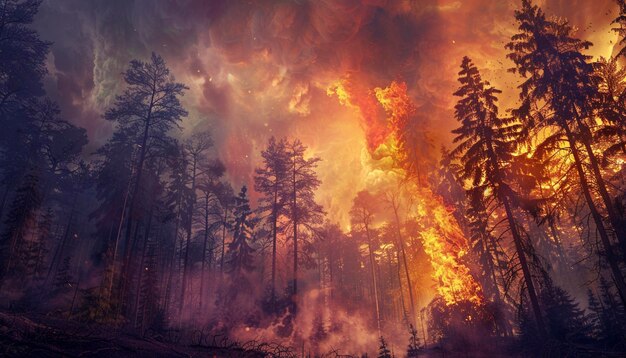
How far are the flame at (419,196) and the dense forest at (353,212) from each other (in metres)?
0.17

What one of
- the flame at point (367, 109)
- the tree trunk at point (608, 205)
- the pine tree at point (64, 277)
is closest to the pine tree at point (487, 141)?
the tree trunk at point (608, 205)

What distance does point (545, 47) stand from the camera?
15.8 metres

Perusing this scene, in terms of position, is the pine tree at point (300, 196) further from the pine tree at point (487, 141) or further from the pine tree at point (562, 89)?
the pine tree at point (562, 89)

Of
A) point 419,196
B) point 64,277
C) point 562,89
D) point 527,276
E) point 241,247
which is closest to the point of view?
point 527,276

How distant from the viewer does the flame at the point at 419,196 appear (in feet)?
83.4

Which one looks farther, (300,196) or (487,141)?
(300,196)

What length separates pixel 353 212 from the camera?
145ft

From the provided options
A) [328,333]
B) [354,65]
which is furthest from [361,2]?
[328,333]

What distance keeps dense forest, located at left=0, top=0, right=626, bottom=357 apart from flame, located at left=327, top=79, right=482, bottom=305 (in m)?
0.17

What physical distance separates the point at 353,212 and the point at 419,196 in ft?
51.7

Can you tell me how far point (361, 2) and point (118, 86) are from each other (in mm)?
45408

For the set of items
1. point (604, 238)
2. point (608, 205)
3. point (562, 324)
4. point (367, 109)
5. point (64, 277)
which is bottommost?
point (562, 324)

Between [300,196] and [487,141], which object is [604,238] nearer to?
[487,141]

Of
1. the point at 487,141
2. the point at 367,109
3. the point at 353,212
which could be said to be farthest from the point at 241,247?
the point at 487,141
